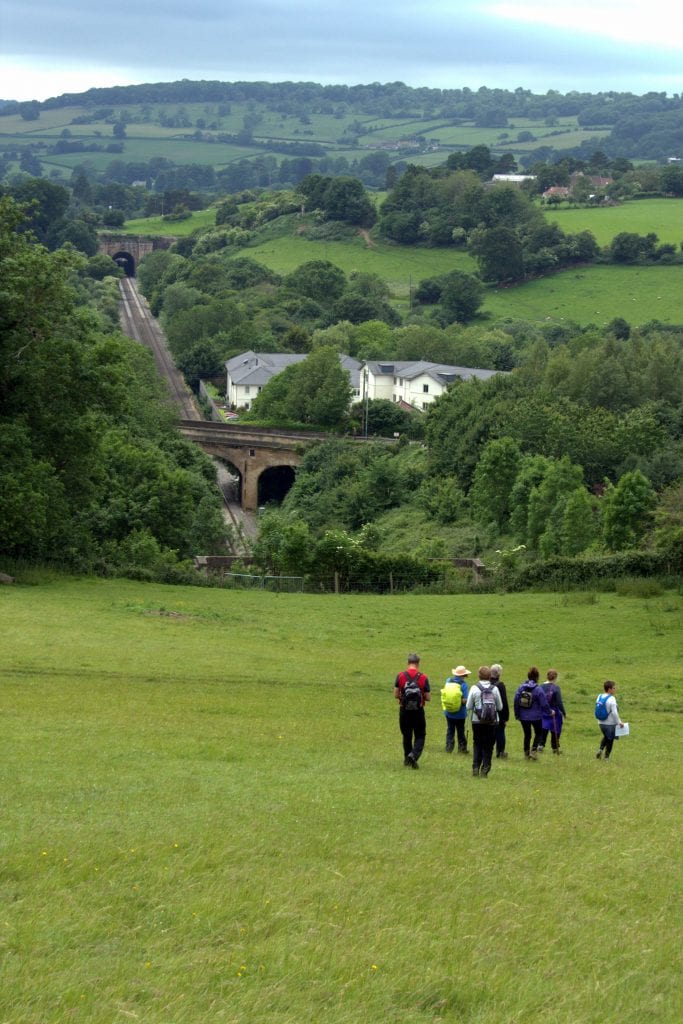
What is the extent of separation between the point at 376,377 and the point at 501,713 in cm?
10241

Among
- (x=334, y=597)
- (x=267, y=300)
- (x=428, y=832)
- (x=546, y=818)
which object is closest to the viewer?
(x=428, y=832)

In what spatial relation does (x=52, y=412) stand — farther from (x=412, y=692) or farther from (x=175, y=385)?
(x=175, y=385)

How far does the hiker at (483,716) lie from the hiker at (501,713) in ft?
0.39

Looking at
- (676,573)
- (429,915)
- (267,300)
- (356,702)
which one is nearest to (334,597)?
(676,573)

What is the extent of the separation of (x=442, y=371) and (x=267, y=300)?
5141 cm

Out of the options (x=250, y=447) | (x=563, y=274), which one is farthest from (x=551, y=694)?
(x=563, y=274)

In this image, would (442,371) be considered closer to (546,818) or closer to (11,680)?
(11,680)

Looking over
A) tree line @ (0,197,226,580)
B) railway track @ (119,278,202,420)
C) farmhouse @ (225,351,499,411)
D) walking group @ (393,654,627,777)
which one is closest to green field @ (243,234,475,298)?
railway track @ (119,278,202,420)

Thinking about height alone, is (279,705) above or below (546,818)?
below

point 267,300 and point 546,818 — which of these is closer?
point 546,818

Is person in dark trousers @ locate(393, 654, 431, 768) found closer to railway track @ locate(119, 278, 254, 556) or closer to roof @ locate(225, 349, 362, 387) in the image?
railway track @ locate(119, 278, 254, 556)

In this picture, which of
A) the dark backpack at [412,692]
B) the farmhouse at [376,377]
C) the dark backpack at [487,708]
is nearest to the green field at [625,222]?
the farmhouse at [376,377]

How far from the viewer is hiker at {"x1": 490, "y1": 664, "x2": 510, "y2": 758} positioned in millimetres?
20473

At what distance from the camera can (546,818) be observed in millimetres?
17656
